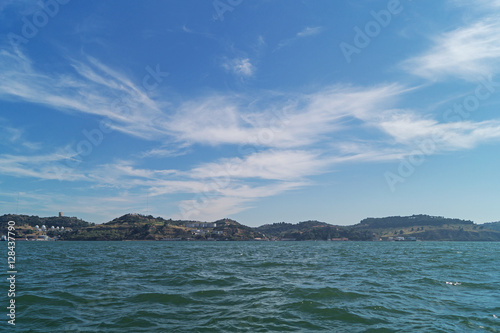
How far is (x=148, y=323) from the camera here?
15.3m

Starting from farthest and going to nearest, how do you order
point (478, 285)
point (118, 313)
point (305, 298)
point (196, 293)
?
point (478, 285)
point (196, 293)
point (305, 298)
point (118, 313)

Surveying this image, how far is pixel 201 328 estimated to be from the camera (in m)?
14.6

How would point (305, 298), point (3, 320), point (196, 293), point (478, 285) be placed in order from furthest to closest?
point (478, 285), point (196, 293), point (305, 298), point (3, 320)

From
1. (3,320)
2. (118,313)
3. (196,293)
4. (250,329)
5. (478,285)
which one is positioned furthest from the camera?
(478,285)

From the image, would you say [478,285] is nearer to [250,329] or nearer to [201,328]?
[250,329]

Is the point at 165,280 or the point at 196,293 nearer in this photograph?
the point at 196,293

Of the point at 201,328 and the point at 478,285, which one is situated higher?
the point at 201,328

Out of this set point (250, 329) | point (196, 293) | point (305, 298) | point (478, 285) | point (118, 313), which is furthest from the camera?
point (478, 285)

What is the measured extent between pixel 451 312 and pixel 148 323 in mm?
18779

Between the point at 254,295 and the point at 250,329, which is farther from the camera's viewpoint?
the point at 254,295

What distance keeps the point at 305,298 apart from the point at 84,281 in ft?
72.1

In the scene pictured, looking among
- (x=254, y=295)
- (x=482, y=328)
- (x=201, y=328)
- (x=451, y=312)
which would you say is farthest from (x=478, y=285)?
(x=201, y=328)

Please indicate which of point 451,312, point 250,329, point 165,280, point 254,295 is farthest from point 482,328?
point 165,280

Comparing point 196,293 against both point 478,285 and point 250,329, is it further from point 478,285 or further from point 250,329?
point 478,285
